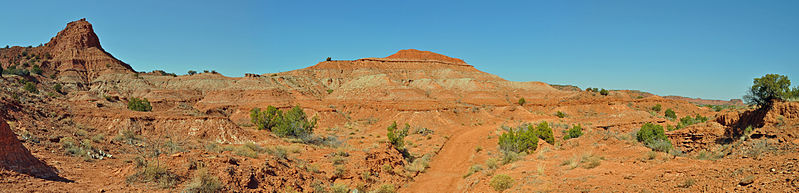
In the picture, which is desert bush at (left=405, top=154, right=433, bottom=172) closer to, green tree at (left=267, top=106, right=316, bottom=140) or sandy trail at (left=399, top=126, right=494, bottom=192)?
sandy trail at (left=399, top=126, right=494, bottom=192)

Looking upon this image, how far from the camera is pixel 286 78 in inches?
2904

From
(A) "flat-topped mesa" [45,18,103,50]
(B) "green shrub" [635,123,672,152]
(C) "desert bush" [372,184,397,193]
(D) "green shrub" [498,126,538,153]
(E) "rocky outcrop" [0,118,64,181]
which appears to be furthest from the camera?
(A) "flat-topped mesa" [45,18,103,50]

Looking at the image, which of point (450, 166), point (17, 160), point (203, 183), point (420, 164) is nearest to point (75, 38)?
point (420, 164)

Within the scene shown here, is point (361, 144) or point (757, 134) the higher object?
point (757, 134)

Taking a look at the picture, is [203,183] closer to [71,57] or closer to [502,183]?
[502,183]

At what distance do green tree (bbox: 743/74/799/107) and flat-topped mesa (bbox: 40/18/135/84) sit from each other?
80688mm

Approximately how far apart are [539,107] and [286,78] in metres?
48.1

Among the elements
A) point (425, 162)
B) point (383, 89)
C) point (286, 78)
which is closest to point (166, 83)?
point (286, 78)

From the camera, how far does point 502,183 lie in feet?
38.5

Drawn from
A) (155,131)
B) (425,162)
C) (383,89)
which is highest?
(383,89)

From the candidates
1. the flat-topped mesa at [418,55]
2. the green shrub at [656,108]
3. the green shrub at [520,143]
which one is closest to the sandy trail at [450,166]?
the green shrub at [520,143]

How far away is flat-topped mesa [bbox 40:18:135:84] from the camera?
209 feet

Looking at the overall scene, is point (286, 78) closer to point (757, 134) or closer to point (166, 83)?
point (166, 83)

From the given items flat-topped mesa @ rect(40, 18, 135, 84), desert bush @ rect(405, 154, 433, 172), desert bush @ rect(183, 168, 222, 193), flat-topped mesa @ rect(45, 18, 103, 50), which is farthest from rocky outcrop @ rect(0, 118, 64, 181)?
flat-topped mesa @ rect(45, 18, 103, 50)
